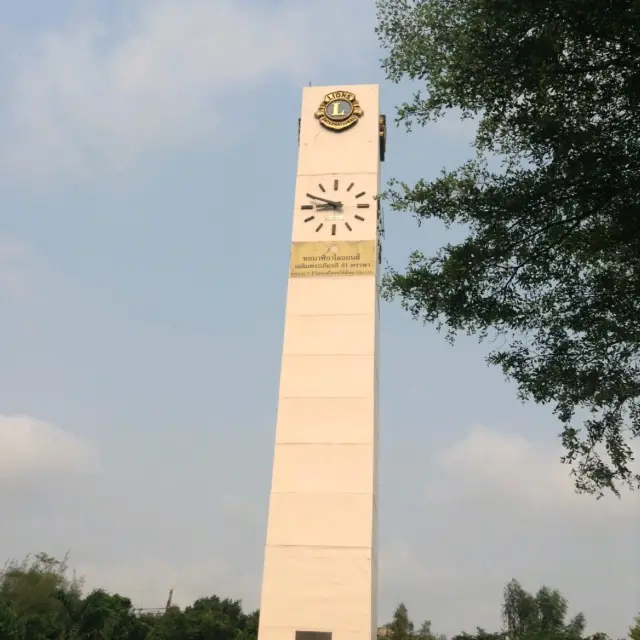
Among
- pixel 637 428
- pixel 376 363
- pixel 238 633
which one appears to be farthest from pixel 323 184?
pixel 238 633

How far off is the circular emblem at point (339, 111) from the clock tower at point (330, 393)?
0.12ft

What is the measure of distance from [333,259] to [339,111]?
532 cm

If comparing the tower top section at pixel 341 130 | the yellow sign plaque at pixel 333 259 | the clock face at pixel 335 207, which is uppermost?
the tower top section at pixel 341 130

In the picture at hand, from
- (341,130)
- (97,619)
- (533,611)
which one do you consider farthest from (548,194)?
(533,611)

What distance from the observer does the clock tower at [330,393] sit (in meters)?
16.6

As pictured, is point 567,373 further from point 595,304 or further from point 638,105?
point 638,105

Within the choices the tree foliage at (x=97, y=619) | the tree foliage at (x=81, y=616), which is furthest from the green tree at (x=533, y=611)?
the tree foliage at (x=81, y=616)

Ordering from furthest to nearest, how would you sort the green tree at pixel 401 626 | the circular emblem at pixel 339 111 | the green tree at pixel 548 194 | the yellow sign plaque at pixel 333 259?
the green tree at pixel 401 626 → the circular emblem at pixel 339 111 → the yellow sign plaque at pixel 333 259 → the green tree at pixel 548 194

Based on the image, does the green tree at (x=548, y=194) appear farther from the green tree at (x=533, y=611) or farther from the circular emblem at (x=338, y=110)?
the green tree at (x=533, y=611)

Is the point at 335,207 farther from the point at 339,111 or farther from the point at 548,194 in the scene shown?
the point at 548,194

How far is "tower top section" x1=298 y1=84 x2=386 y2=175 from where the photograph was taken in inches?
842

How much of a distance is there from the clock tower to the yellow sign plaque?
0.03 meters

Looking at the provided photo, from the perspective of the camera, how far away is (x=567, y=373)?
30.2 feet

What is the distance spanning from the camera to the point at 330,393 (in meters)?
18.6
